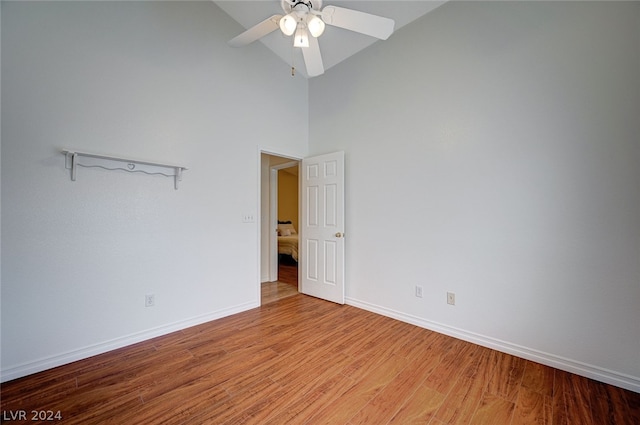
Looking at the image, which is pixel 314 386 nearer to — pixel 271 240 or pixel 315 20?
pixel 315 20

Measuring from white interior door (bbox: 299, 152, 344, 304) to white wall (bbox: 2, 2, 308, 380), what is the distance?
791 millimetres

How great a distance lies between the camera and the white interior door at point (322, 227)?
330 cm

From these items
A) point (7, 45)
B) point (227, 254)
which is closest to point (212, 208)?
point (227, 254)

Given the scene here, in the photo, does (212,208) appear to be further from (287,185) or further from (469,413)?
(287,185)

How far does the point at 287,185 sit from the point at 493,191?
7.02 metres

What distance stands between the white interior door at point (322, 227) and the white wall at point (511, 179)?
11.9 inches

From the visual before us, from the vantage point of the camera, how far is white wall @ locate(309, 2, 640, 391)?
176 cm

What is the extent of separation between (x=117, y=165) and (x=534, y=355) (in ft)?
12.5

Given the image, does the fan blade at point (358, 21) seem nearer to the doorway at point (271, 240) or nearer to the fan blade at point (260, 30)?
the fan blade at point (260, 30)

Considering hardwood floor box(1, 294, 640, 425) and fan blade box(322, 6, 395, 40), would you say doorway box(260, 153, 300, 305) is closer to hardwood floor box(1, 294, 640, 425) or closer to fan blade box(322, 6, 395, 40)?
hardwood floor box(1, 294, 640, 425)

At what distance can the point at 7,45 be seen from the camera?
1797 millimetres

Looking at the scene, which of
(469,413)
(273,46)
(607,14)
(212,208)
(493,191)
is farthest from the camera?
(273,46)

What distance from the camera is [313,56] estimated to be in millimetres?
2139

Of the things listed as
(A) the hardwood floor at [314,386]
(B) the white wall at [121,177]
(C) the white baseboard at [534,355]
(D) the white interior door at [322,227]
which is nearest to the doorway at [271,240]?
(D) the white interior door at [322,227]
